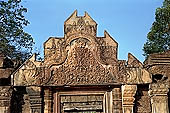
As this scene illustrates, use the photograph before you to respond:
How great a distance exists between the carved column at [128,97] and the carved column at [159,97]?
1.91 ft

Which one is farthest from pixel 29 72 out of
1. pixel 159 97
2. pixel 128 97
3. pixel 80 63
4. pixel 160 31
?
pixel 160 31

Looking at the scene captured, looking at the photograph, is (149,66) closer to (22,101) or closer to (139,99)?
(139,99)

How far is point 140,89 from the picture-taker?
883cm

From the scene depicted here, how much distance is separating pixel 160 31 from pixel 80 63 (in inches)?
499

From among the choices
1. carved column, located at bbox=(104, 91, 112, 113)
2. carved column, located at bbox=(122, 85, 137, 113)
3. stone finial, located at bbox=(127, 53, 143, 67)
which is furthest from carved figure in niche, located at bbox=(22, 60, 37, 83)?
stone finial, located at bbox=(127, 53, 143, 67)

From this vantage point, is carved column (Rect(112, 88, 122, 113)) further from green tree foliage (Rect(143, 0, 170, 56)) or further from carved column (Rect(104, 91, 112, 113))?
green tree foliage (Rect(143, 0, 170, 56))

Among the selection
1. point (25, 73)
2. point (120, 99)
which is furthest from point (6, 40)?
point (120, 99)

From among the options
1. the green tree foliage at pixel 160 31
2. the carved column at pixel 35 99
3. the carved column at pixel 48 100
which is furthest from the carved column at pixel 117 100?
the green tree foliage at pixel 160 31

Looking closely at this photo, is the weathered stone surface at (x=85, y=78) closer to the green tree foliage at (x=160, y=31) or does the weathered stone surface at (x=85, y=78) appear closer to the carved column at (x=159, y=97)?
the carved column at (x=159, y=97)

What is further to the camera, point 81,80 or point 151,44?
point 151,44

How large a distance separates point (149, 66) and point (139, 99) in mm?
1066

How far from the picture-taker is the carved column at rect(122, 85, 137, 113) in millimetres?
8461

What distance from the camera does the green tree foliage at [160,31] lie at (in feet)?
64.5

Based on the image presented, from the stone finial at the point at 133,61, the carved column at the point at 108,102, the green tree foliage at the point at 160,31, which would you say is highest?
the green tree foliage at the point at 160,31
